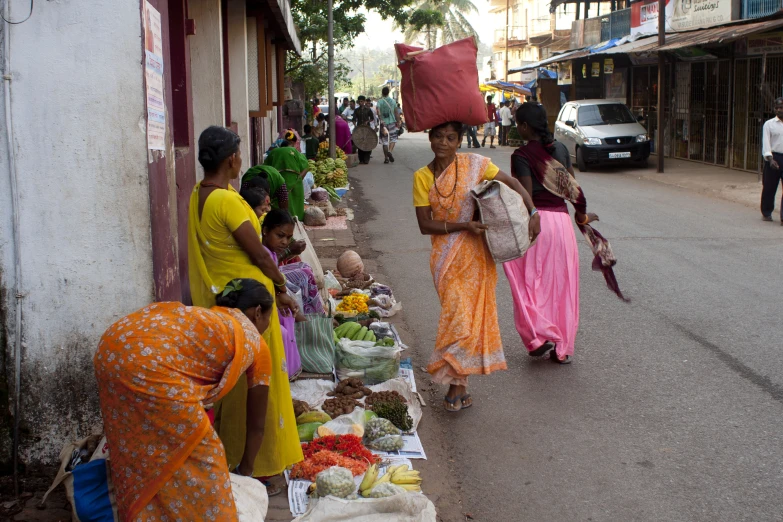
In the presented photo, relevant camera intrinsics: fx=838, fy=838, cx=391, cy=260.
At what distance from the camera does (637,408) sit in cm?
514

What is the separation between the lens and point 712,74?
2094cm

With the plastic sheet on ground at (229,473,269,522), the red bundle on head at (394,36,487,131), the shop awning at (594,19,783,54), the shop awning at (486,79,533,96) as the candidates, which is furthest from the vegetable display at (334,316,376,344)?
the shop awning at (486,79,533,96)

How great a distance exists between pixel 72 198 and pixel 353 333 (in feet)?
8.45

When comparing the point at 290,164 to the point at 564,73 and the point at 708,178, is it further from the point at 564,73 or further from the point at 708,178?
the point at 564,73

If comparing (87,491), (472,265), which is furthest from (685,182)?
(87,491)

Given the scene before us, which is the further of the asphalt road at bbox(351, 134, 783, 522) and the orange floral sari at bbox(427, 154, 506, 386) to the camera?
the orange floral sari at bbox(427, 154, 506, 386)

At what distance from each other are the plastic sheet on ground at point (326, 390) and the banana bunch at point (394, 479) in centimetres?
85

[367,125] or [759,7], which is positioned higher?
[759,7]

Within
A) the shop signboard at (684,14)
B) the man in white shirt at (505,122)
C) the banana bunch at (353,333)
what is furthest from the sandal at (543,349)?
the man in white shirt at (505,122)

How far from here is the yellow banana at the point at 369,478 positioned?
3891mm

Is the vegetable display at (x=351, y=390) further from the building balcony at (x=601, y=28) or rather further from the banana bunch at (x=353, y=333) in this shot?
the building balcony at (x=601, y=28)

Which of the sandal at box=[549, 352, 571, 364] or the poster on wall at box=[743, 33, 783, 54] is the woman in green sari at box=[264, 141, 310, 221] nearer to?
the sandal at box=[549, 352, 571, 364]

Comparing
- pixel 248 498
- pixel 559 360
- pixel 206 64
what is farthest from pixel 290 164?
pixel 248 498

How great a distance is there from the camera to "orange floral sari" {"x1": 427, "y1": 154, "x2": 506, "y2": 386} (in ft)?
16.3
